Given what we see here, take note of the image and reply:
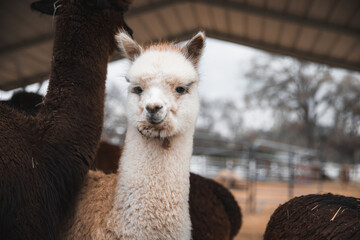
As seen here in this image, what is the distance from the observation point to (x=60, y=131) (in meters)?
1.94

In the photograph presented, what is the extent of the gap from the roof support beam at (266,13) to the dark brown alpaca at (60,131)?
4849 mm

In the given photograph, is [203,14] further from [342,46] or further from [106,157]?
[106,157]

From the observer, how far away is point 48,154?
1821 millimetres

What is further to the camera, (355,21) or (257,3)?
(257,3)

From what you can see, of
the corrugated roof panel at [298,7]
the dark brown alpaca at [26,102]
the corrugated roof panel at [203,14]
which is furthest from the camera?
the corrugated roof panel at [203,14]

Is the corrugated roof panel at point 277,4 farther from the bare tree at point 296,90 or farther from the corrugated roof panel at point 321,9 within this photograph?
the bare tree at point 296,90

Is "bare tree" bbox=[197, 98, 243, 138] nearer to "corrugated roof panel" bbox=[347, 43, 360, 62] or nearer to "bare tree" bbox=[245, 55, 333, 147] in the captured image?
"bare tree" bbox=[245, 55, 333, 147]

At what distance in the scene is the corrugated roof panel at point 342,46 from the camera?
6.65m

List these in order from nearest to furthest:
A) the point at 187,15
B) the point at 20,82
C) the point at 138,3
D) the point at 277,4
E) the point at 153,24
A: the point at 277,4
the point at 138,3
the point at 187,15
the point at 153,24
the point at 20,82

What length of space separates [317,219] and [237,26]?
6811 mm

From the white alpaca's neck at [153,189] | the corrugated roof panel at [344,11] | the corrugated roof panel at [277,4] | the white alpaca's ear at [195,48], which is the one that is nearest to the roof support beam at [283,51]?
the corrugated roof panel at [344,11]

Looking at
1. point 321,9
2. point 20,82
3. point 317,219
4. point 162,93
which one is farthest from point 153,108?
point 20,82

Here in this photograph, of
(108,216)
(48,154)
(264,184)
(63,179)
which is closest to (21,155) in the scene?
(48,154)

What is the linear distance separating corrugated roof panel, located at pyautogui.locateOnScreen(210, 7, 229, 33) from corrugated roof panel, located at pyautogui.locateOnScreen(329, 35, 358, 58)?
8.76ft
